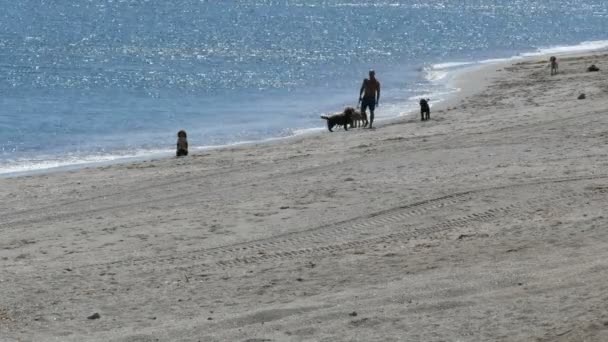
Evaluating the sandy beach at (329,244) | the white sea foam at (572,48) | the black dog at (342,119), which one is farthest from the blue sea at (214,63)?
the sandy beach at (329,244)

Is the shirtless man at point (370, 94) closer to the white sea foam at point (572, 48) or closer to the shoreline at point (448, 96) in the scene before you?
the shoreline at point (448, 96)

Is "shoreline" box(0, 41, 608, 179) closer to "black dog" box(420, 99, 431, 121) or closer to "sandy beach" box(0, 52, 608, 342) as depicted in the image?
"black dog" box(420, 99, 431, 121)

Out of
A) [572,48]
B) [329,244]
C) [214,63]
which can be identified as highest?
[214,63]

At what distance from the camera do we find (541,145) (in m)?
20.3

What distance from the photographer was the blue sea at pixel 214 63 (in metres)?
31.7

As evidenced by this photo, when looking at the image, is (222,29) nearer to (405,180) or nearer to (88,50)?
(88,50)

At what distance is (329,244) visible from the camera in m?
14.4

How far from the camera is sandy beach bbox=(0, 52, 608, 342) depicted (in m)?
11.0

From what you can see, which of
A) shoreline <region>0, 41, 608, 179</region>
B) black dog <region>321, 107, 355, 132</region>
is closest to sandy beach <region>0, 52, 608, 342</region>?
shoreline <region>0, 41, 608, 179</region>

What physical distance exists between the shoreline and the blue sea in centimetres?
34

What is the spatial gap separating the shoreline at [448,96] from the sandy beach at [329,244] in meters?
2.11

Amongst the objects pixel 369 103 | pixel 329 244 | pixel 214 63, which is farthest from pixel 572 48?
pixel 329 244

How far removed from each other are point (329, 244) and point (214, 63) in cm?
3932

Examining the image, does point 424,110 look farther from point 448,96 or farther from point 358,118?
point 448,96
